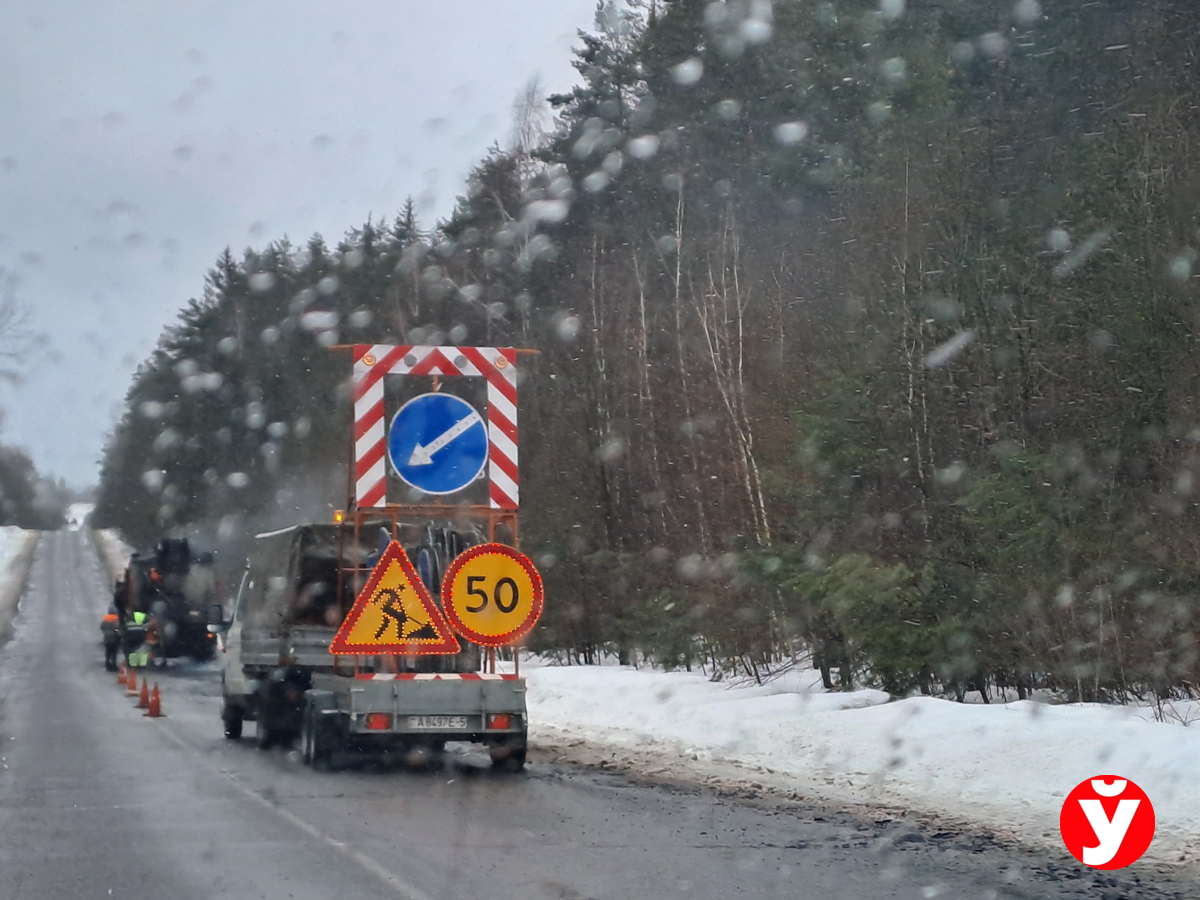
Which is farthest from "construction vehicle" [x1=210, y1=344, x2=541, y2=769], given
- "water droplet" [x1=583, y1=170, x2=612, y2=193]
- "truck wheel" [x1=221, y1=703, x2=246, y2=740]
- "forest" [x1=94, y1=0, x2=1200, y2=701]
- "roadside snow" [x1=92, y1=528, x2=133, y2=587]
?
"roadside snow" [x1=92, y1=528, x2=133, y2=587]

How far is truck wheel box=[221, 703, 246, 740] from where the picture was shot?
20094 mm

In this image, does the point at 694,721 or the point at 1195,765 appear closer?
the point at 1195,765

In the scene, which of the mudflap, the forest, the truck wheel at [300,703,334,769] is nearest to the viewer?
the truck wheel at [300,703,334,769]

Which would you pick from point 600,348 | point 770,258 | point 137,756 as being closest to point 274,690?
point 137,756

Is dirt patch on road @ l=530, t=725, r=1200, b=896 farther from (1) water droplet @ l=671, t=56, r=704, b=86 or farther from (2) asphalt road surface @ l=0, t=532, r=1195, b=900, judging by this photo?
(1) water droplet @ l=671, t=56, r=704, b=86

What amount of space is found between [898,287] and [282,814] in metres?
11.3

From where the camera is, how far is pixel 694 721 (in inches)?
708

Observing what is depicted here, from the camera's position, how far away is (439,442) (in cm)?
1511

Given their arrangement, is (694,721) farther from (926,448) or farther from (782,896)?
(782,896)

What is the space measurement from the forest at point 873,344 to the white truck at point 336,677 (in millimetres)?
4595

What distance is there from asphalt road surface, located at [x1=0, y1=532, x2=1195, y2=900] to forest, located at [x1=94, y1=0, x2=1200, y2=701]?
5.18m

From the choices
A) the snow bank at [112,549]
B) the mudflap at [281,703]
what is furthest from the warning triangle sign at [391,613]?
the snow bank at [112,549]

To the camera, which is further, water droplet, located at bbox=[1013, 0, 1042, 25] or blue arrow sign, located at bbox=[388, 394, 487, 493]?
water droplet, located at bbox=[1013, 0, 1042, 25]

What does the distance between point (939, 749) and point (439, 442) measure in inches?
199
